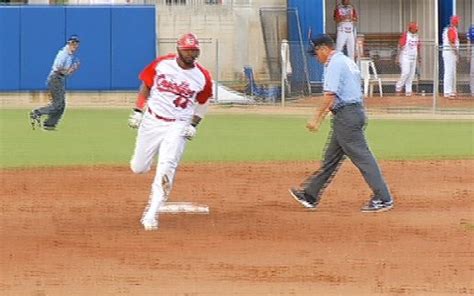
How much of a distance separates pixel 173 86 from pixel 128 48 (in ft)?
81.7

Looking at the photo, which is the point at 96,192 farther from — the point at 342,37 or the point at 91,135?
the point at 342,37

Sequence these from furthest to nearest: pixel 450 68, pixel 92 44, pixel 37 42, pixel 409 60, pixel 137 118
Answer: pixel 92 44 → pixel 37 42 → pixel 409 60 → pixel 450 68 → pixel 137 118

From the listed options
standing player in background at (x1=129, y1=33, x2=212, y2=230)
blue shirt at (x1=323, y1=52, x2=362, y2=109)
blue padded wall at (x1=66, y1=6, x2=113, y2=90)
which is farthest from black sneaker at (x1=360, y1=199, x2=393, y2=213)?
blue padded wall at (x1=66, y1=6, x2=113, y2=90)

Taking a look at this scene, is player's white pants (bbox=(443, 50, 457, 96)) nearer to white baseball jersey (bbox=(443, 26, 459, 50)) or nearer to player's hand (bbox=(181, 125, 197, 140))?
white baseball jersey (bbox=(443, 26, 459, 50))

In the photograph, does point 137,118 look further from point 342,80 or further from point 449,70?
point 449,70

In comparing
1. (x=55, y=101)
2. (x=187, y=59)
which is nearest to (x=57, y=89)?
(x=55, y=101)

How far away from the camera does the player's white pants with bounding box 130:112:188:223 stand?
1373 cm

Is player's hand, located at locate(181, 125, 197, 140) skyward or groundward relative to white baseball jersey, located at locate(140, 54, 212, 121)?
groundward

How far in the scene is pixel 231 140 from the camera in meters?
26.1

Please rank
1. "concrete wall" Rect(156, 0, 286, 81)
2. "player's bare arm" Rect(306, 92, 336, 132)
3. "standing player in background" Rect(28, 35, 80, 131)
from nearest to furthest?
"player's bare arm" Rect(306, 92, 336, 132), "standing player in background" Rect(28, 35, 80, 131), "concrete wall" Rect(156, 0, 286, 81)

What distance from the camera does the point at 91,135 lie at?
88.0 ft

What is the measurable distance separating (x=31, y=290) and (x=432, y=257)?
4.06 metres

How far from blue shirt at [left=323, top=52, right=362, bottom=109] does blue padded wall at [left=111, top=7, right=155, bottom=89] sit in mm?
23845

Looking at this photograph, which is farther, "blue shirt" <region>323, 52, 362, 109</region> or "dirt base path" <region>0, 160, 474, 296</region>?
"blue shirt" <region>323, 52, 362, 109</region>
